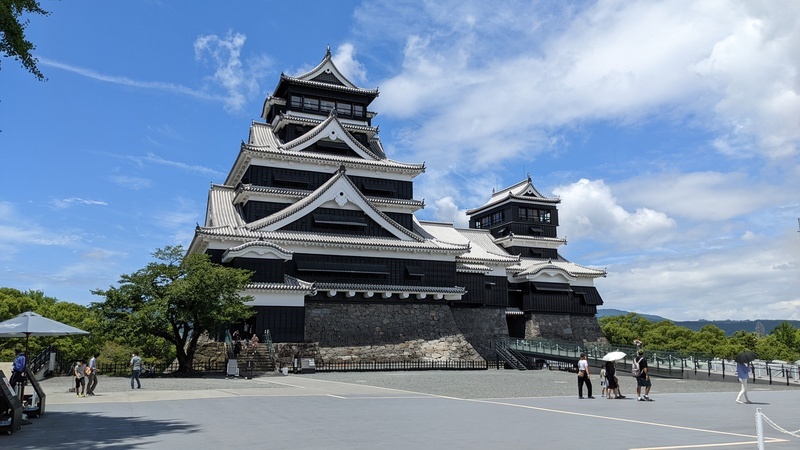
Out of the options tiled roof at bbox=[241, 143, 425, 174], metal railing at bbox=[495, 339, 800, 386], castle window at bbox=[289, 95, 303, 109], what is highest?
castle window at bbox=[289, 95, 303, 109]

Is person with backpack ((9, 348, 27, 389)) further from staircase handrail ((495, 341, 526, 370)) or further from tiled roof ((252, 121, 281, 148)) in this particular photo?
staircase handrail ((495, 341, 526, 370))

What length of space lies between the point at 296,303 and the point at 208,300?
7.15m

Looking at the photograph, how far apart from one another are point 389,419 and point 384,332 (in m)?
24.5

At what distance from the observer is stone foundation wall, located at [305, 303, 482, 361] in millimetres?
35125

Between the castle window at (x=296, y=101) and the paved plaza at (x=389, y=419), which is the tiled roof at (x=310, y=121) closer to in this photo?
the castle window at (x=296, y=101)

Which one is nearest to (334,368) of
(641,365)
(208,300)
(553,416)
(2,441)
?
(208,300)

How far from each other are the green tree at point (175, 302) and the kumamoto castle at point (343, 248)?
15.2ft

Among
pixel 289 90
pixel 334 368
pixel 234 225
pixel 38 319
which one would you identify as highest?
pixel 289 90

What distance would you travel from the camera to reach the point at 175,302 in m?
26.7

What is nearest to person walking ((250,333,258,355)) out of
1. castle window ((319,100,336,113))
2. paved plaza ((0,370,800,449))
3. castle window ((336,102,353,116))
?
paved plaza ((0,370,800,449))

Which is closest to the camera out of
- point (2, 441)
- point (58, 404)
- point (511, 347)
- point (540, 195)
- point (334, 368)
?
point (2, 441)

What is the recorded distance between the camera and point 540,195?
58.3 m

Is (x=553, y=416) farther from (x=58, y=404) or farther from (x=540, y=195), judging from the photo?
(x=540, y=195)

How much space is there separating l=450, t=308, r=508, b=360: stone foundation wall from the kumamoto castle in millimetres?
88
